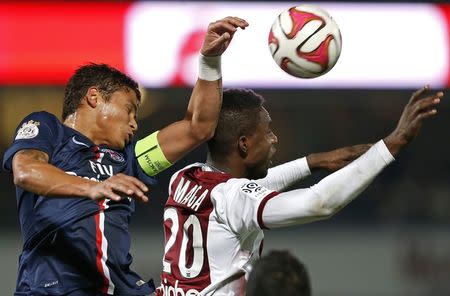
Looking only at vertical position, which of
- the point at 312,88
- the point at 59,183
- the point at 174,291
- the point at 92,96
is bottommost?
the point at 312,88

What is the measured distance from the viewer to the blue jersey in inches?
175

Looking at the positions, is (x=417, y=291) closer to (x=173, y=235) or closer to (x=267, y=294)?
(x=173, y=235)

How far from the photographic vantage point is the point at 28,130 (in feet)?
14.6

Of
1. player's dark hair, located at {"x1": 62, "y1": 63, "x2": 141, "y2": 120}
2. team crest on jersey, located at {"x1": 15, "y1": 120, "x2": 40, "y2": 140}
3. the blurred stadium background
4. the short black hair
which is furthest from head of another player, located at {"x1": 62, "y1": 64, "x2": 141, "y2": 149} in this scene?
the blurred stadium background

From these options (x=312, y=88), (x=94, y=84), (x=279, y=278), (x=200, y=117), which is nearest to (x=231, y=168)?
(x=200, y=117)

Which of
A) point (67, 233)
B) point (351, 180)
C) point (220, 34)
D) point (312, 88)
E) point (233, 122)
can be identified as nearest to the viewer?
point (351, 180)

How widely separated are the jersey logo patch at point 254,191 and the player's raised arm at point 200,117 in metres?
0.49

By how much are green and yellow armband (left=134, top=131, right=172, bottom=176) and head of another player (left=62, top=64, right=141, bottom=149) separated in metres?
0.12

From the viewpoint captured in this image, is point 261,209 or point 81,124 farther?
point 81,124

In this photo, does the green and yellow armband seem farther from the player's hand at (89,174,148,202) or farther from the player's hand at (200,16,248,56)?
the player's hand at (89,174,148,202)

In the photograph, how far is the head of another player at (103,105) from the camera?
4750mm

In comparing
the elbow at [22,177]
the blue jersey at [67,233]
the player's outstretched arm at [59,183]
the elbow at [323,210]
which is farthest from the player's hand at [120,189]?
the elbow at [323,210]

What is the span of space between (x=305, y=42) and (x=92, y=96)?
105 centimetres

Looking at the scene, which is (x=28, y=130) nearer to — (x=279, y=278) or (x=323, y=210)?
(x=323, y=210)
